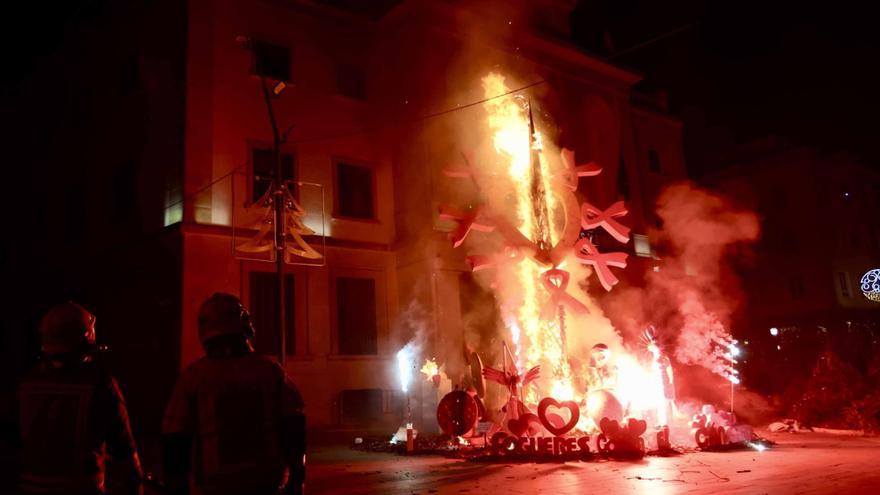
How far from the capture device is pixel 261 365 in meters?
3.99

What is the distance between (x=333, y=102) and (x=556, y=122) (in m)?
7.90

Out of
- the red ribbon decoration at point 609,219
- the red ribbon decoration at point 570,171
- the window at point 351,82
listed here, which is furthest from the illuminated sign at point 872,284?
the window at point 351,82

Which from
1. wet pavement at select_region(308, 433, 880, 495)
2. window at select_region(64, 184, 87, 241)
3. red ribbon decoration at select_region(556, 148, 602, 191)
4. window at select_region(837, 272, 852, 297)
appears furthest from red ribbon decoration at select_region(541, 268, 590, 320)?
window at select_region(837, 272, 852, 297)

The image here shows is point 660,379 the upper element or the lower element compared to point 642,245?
lower

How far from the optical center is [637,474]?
34.4 feet

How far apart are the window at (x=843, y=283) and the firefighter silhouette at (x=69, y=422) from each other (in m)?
39.2

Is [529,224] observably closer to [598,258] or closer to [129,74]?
[598,258]

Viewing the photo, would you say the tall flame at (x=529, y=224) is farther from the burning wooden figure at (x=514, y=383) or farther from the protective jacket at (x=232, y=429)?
the protective jacket at (x=232, y=429)

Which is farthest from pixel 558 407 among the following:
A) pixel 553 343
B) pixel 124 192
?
pixel 124 192

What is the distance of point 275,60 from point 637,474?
15155 millimetres

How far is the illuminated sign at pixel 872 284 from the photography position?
27891 millimetres

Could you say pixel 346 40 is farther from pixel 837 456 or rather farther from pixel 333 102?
pixel 837 456

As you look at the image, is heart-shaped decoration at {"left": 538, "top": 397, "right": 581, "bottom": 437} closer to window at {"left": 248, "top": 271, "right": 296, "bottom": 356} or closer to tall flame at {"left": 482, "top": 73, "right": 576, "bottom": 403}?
tall flame at {"left": 482, "top": 73, "right": 576, "bottom": 403}

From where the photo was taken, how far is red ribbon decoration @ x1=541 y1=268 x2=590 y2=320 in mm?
14906
